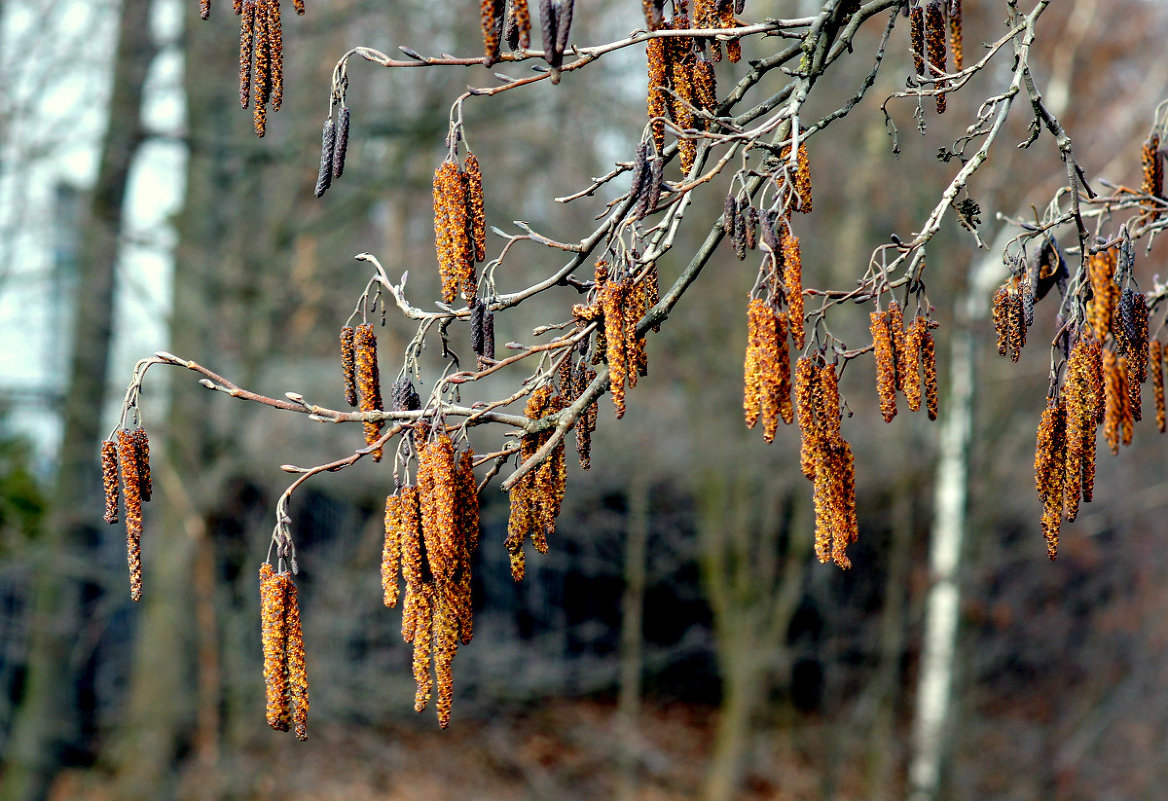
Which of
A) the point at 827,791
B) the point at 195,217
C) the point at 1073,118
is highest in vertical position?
the point at 1073,118

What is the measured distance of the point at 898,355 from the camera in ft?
8.80

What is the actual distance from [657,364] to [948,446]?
11.5 ft

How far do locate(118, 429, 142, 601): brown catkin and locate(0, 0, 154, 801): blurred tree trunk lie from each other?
759 cm

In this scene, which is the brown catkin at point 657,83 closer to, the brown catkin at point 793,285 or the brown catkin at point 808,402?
the brown catkin at point 793,285

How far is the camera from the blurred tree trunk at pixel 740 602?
1079cm

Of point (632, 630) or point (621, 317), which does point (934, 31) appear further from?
point (632, 630)

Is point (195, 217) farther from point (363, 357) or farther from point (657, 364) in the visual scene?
point (363, 357)

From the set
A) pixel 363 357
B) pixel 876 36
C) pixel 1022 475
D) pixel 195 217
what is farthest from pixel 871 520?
pixel 363 357

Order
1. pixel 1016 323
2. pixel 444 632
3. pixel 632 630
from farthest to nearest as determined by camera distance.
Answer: pixel 632 630 < pixel 1016 323 < pixel 444 632

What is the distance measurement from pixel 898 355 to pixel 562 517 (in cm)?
930

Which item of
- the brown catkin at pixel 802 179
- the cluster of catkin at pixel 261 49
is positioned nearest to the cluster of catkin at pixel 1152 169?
the brown catkin at pixel 802 179

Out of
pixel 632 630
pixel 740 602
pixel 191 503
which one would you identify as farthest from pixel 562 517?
pixel 191 503

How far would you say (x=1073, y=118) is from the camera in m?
11.1

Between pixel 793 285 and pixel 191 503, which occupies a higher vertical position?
pixel 793 285
